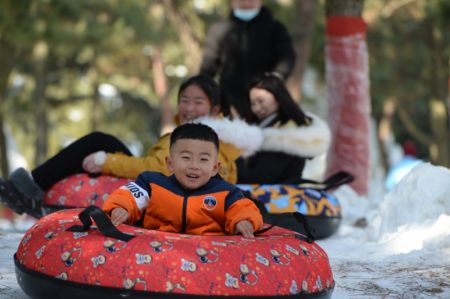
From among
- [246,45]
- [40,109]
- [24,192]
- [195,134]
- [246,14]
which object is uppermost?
[246,14]

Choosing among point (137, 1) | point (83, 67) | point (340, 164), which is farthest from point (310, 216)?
point (83, 67)

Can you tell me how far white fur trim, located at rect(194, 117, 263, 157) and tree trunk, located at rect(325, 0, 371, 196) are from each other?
13.1 feet

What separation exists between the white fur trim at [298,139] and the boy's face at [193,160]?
276cm

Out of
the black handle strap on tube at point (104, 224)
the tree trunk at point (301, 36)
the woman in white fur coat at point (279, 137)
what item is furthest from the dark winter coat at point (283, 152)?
the tree trunk at point (301, 36)

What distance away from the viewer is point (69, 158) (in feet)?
21.5

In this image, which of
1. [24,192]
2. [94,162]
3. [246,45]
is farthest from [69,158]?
[246,45]

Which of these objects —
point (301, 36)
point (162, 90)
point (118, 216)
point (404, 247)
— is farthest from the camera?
point (162, 90)

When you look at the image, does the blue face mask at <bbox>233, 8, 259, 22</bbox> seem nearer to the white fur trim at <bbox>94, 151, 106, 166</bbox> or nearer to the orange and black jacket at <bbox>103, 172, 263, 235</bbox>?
the white fur trim at <bbox>94, 151, 106, 166</bbox>

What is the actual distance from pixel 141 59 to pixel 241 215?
20395 millimetres

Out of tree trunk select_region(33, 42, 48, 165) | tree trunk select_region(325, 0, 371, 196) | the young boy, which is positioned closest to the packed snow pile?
the young boy

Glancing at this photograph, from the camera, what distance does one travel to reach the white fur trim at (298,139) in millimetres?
6871

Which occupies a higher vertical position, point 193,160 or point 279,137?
point 193,160

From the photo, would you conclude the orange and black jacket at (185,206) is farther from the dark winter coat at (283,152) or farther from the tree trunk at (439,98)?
the tree trunk at (439,98)

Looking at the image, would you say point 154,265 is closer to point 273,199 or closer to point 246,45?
point 273,199
